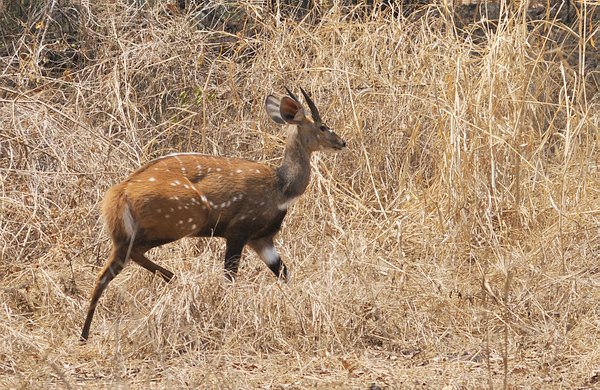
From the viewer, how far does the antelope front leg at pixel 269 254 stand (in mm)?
7313

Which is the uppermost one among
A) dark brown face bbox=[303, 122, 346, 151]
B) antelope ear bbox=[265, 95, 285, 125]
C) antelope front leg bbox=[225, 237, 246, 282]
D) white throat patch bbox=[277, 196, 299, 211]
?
antelope ear bbox=[265, 95, 285, 125]

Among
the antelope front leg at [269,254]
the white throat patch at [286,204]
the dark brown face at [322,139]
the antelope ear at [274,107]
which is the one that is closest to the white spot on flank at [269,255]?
the antelope front leg at [269,254]

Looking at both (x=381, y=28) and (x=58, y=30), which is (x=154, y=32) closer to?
(x=58, y=30)

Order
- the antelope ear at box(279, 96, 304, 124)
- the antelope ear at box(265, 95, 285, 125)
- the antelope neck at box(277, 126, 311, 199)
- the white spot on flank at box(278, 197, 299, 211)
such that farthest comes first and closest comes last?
1. the antelope ear at box(265, 95, 285, 125)
2. the antelope ear at box(279, 96, 304, 124)
3. the antelope neck at box(277, 126, 311, 199)
4. the white spot on flank at box(278, 197, 299, 211)

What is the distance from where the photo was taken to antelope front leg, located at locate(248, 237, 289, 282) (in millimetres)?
7313

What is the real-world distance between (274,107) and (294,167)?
18.8 inches

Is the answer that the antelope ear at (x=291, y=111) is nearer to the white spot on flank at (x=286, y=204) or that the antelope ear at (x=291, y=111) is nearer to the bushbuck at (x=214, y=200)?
the bushbuck at (x=214, y=200)

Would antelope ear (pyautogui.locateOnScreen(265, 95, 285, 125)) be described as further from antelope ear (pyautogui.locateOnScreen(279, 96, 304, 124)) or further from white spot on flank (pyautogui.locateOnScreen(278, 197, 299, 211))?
white spot on flank (pyautogui.locateOnScreen(278, 197, 299, 211))

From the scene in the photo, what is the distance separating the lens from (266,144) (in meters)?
8.98

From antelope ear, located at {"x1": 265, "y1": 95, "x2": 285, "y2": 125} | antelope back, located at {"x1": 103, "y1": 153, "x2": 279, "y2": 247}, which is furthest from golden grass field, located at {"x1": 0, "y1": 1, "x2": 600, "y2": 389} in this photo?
antelope ear, located at {"x1": 265, "y1": 95, "x2": 285, "y2": 125}

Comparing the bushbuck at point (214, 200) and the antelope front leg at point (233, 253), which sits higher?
the bushbuck at point (214, 200)

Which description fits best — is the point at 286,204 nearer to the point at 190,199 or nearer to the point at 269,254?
the point at 269,254

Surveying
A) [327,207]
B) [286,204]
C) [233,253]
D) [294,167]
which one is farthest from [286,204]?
[327,207]

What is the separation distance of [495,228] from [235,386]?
2987mm
